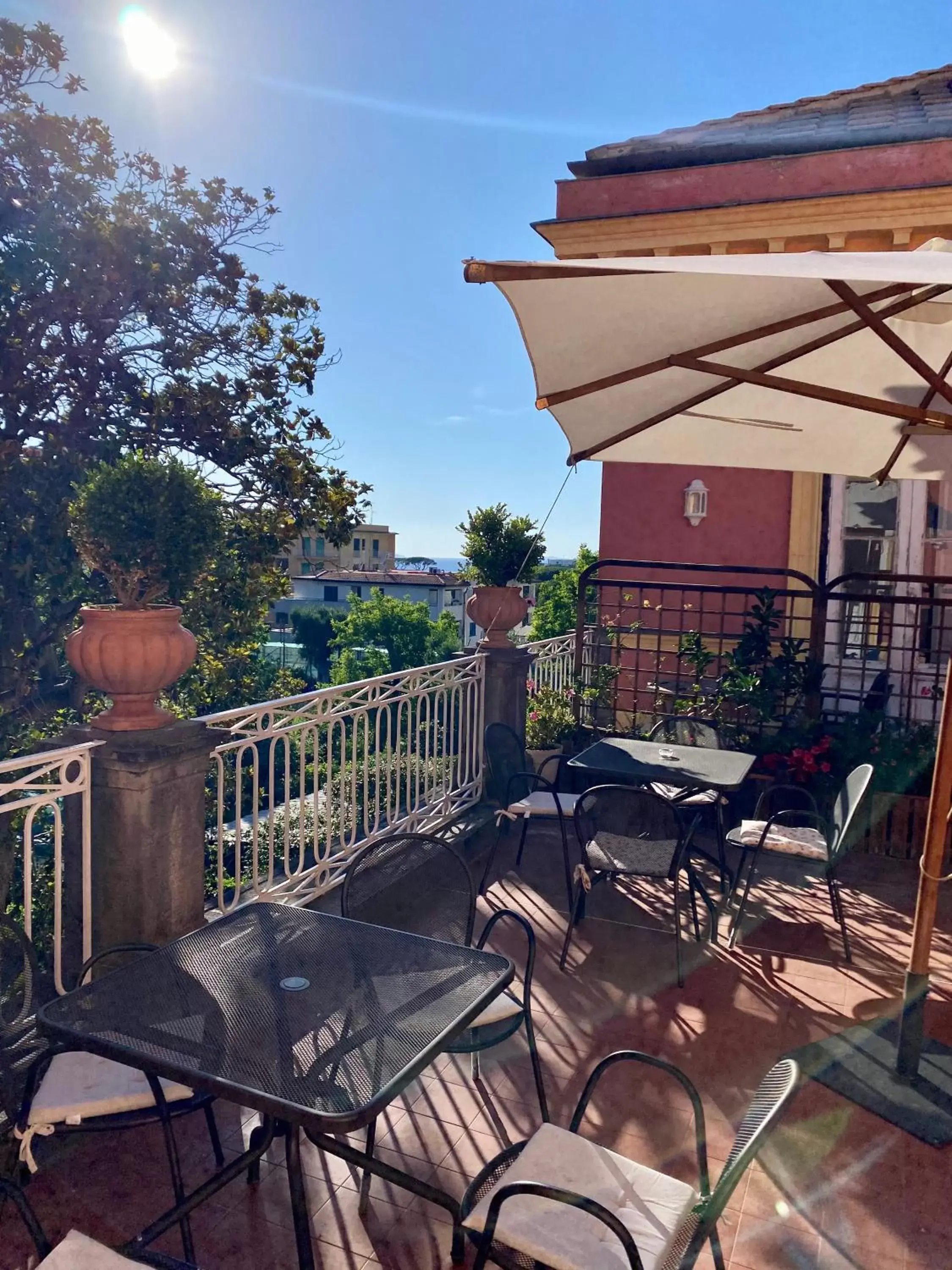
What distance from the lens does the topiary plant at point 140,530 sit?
3.02 m

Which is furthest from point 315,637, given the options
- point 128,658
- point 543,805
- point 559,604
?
point 128,658

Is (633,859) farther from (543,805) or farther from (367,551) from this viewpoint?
(367,551)

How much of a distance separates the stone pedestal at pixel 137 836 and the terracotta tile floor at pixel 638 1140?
0.64m

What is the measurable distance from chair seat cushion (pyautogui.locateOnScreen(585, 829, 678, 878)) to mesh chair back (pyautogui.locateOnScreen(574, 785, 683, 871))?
0.05ft

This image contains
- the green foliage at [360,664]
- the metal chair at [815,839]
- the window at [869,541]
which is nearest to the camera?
the metal chair at [815,839]

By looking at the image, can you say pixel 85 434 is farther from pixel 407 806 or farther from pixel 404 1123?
pixel 404 1123

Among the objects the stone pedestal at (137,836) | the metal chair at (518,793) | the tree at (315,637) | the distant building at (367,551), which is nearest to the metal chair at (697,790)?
the metal chair at (518,793)

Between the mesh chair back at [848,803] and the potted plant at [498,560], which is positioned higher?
the potted plant at [498,560]

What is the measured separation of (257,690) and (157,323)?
17.3 feet

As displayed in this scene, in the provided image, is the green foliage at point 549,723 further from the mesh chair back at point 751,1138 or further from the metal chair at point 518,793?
the mesh chair back at point 751,1138

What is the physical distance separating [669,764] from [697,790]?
0.33m

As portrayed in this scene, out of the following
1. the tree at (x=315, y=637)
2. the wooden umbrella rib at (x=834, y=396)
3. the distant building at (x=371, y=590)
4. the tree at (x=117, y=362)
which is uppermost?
the tree at (x=117, y=362)

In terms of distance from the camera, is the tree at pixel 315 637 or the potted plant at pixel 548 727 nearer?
the potted plant at pixel 548 727

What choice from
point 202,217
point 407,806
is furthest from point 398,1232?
point 202,217
